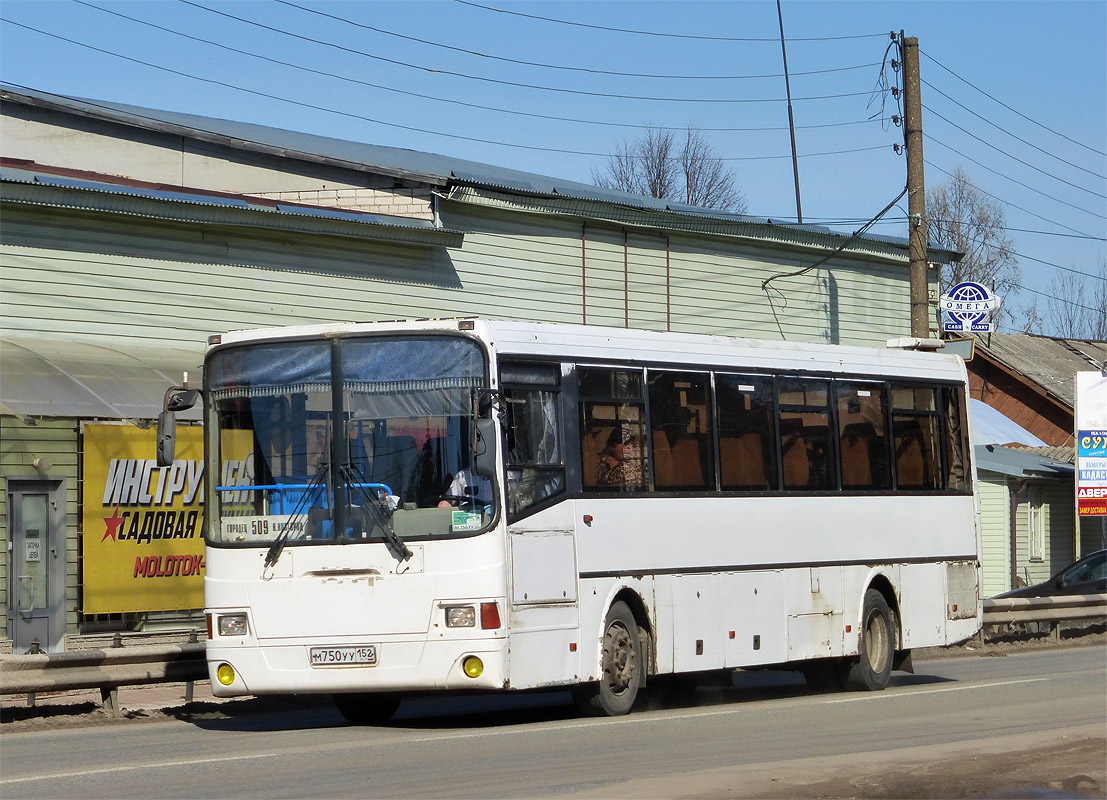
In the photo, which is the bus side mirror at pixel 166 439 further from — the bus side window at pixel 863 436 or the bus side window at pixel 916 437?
the bus side window at pixel 916 437

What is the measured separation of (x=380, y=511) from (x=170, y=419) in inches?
72.2

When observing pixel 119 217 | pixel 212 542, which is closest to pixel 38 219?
pixel 119 217

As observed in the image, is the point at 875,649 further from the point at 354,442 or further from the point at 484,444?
the point at 354,442

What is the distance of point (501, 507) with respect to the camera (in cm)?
1183

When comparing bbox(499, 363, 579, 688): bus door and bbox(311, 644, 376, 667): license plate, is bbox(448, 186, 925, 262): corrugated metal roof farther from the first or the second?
bbox(311, 644, 376, 667): license plate

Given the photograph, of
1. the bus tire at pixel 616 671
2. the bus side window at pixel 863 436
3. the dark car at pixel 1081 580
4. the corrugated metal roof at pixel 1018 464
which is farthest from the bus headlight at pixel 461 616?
the corrugated metal roof at pixel 1018 464

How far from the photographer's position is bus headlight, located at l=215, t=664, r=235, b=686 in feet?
40.0

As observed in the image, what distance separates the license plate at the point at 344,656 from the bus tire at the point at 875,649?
6.17 m

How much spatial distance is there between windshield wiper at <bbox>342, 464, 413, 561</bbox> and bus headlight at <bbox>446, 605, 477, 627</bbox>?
0.50 m

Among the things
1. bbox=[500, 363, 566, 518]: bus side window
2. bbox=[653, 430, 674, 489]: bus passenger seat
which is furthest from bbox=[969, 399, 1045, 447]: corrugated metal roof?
bbox=[500, 363, 566, 518]: bus side window

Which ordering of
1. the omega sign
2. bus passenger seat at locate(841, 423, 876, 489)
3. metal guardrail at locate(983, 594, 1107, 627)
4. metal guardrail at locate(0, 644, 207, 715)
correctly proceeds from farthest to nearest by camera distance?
1. the omega sign
2. metal guardrail at locate(983, 594, 1107, 627)
3. bus passenger seat at locate(841, 423, 876, 489)
4. metal guardrail at locate(0, 644, 207, 715)

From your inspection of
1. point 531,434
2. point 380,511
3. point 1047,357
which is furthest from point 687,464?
point 1047,357

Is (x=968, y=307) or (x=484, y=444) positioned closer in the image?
(x=484, y=444)

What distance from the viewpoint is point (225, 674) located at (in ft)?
40.1
